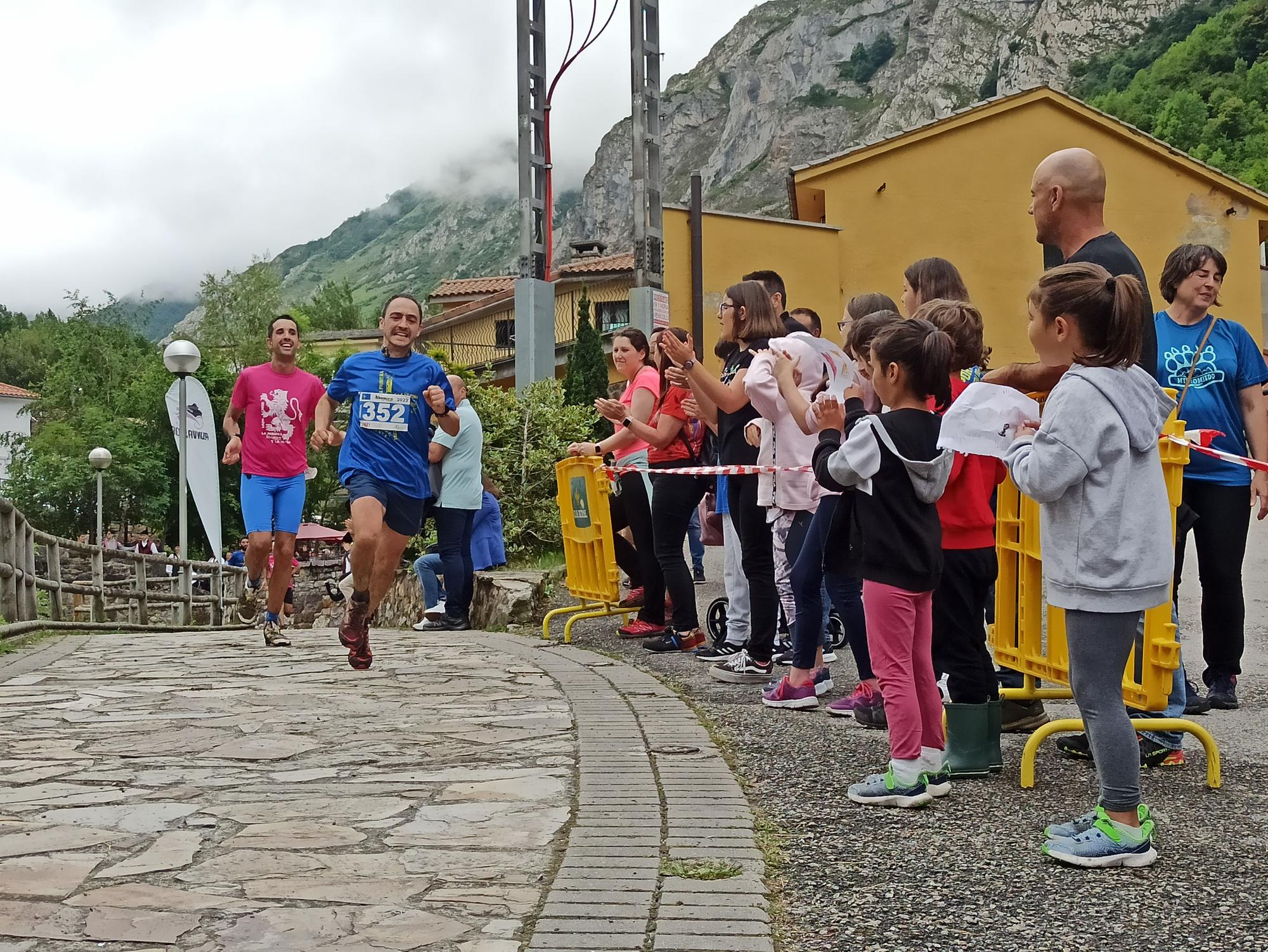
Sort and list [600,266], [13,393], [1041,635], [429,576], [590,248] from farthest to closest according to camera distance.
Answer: [13,393]
[590,248]
[600,266]
[429,576]
[1041,635]

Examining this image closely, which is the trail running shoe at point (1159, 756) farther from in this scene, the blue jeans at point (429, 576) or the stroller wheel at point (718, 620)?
the blue jeans at point (429, 576)

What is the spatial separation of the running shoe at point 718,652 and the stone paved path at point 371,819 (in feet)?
2.41

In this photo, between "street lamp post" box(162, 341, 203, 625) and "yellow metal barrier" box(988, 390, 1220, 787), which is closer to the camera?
"yellow metal barrier" box(988, 390, 1220, 787)

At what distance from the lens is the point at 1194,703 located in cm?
563

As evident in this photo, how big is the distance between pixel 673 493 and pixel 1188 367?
2.92 m

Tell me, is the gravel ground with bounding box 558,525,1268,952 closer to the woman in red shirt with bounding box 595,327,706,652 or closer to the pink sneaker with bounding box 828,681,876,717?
the pink sneaker with bounding box 828,681,876,717

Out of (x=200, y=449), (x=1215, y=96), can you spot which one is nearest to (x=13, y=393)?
(x=1215, y=96)

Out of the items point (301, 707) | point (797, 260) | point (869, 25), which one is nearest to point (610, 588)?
point (301, 707)

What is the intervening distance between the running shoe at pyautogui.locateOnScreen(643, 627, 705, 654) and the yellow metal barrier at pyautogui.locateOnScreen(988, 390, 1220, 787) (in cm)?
310

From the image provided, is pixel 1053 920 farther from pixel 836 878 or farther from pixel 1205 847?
pixel 1205 847

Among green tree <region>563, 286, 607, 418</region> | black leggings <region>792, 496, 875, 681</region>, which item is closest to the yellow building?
green tree <region>563, 286, 607, 418</region>

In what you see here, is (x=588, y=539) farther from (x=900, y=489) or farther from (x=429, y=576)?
(x=900, y=489)

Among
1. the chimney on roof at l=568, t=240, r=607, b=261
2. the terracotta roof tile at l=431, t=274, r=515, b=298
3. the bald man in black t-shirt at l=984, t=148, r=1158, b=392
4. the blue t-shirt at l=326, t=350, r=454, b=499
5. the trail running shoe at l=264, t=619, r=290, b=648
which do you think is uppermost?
the terracotta roof tile at l=431, t=274, r=515, b=298

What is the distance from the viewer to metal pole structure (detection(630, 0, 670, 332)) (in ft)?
62.6
